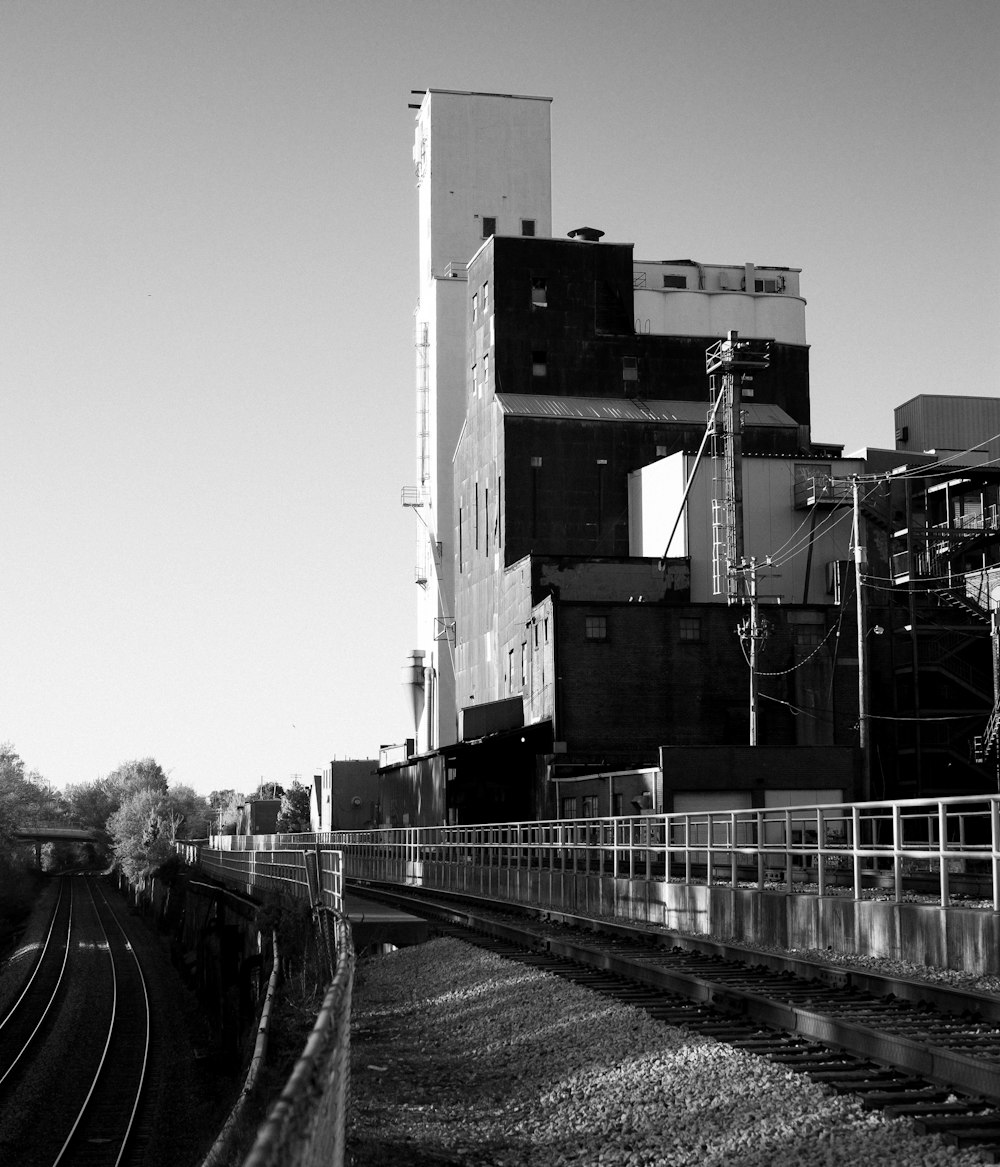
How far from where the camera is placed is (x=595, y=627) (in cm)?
5438

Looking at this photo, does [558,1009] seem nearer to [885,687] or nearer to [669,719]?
[669,719]

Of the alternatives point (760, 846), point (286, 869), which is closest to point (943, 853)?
point (760, 846)

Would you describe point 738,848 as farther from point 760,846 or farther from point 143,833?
point 143,833

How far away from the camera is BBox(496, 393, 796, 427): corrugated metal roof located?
2837 inches

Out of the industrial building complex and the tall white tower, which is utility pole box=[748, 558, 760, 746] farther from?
the tall white tower

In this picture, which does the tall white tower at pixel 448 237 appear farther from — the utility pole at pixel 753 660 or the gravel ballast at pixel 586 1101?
the gravel ballast at pixel 586 1101

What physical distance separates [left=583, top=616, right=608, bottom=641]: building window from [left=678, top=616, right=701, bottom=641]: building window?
108 inches

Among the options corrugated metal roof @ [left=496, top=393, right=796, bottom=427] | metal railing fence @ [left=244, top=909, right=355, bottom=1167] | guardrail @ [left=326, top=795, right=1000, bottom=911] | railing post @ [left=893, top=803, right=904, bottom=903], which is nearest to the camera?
metal railing fence @ [left=244, top=909, right=355, bottom=1167]

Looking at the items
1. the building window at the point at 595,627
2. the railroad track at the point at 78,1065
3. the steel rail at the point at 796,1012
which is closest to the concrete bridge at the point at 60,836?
the railroad track at the point at 78,1065

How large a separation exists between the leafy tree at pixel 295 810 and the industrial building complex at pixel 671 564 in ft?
97.5

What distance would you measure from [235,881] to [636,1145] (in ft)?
154

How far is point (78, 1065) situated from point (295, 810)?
9918 centimetres

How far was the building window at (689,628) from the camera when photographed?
5444cm

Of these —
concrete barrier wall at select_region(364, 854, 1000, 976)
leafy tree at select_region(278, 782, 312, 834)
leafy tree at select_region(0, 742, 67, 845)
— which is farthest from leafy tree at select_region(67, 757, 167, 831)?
concrete barrier wall at select_region(364, 854, 1000, 976)
